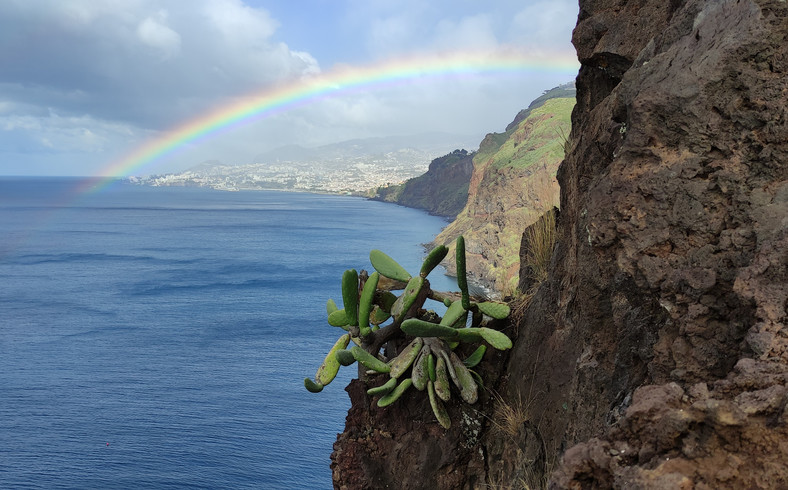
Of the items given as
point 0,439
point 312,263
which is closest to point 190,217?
point 312,263

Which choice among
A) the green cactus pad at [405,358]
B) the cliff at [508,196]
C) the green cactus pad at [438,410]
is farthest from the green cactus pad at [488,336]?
the cliff at [508,196]

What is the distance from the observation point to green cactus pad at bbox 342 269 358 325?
6.16 m

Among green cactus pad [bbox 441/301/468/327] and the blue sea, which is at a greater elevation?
green cactus pad [bbox 441/301/468/327]

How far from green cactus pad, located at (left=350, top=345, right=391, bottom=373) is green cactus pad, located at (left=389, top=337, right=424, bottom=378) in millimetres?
Result: 75

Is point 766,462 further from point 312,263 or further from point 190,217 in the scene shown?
point 190,217

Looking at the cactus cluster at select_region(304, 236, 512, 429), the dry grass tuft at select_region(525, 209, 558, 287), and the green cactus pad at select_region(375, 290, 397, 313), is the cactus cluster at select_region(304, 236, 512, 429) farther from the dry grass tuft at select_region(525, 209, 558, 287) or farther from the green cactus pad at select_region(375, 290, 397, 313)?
the dry grass tuft at select_region(525, 209, 558, 287)

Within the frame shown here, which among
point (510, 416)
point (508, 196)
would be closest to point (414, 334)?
point (510, 416)

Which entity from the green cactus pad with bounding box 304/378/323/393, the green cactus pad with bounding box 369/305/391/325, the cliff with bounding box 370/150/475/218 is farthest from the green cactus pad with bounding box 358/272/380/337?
the cliff with bounding box 370/150/475/218

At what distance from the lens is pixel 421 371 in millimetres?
5680

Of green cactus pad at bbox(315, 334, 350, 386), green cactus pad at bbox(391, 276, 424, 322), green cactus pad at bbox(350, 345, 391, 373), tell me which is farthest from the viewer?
A: green cactus pad at bbox(315, 334, 350, 386)

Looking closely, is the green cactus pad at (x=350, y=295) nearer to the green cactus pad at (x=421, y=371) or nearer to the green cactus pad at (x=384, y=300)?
the green cactus pad at (x=384, y=300)

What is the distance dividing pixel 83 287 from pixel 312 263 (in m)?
18.3

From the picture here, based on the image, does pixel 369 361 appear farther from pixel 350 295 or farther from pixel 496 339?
pixel 496 339

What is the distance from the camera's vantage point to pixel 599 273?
11.9 feet
